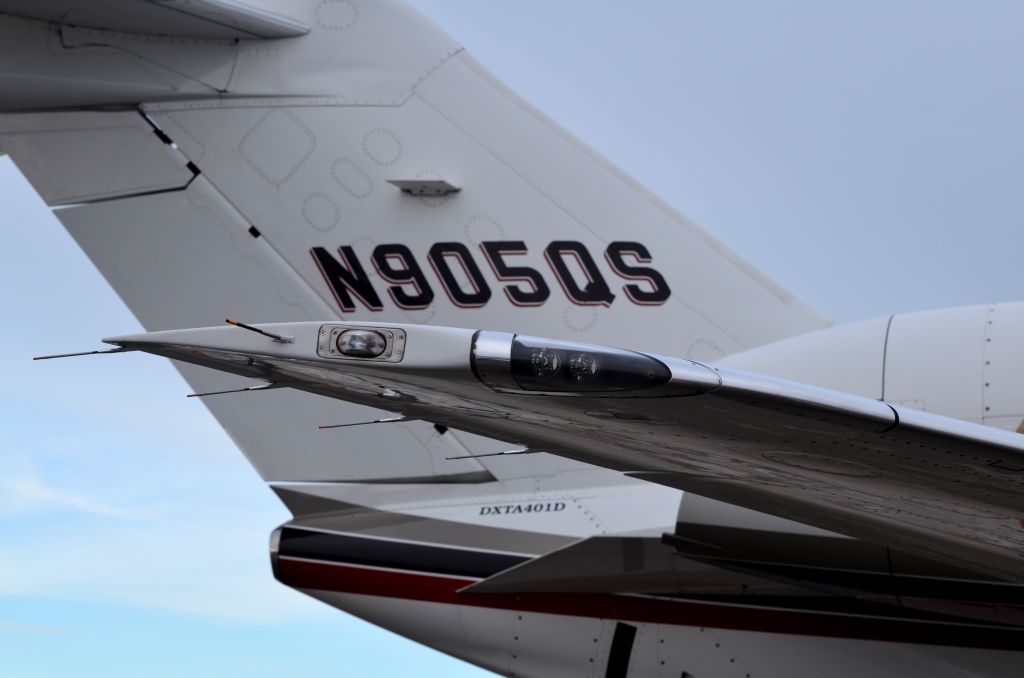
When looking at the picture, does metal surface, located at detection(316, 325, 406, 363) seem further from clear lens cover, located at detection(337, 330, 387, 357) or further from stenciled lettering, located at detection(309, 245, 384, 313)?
stenciled lettering, located at detection(309, 245, 384, 313)

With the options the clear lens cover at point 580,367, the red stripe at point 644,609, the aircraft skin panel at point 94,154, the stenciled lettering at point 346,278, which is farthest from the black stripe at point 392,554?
the clear lens cover at point 580,367

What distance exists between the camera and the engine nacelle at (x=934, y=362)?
14.2 feet

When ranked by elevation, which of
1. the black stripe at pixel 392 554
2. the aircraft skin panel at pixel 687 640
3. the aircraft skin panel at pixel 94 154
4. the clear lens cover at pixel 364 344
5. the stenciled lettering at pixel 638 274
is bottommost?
the aircraft skin panel at pixel 687 640

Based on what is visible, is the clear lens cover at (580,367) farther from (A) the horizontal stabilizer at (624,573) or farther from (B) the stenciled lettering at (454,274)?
(B) the stenciled lettering at (454,274)

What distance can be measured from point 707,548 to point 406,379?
239 centimetres

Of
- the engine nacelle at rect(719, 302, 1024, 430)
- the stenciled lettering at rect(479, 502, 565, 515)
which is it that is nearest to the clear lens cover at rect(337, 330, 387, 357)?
the engine nacelle at rect(719, 302, 1024, 430)

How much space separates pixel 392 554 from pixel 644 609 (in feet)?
3.83

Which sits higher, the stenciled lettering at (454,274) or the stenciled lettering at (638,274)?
the stenciled lettering at (454,274)

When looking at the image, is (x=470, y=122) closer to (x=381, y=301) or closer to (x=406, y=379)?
(x=381, y=301)

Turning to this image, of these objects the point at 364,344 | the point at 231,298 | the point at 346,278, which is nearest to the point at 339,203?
the point at 346,278

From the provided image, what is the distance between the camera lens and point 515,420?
3.20 m

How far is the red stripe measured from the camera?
452cm

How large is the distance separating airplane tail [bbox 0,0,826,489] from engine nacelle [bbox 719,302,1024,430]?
0.95m

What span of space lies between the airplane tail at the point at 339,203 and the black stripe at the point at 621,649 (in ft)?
3.14
